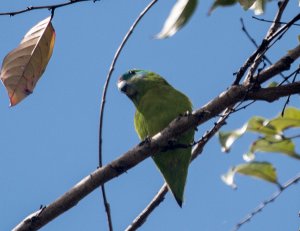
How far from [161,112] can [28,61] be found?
1440mm

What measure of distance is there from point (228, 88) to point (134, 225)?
87 cm

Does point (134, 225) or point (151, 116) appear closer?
point (134, 225)

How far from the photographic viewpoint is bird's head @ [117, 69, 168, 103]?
417 cm

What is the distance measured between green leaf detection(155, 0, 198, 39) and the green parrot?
2022 mm

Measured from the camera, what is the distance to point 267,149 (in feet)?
8.02

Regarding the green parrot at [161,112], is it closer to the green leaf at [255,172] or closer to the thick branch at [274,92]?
the green leaf at [255,172]

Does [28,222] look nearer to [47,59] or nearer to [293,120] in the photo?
[47,59]

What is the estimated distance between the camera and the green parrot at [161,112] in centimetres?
354

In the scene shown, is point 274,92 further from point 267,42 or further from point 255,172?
point 255,172

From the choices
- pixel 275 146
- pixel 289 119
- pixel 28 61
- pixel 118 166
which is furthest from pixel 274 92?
pixel 28 61

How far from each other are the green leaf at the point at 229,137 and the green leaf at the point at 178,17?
54.7 inches

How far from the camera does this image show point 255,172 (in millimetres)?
2539

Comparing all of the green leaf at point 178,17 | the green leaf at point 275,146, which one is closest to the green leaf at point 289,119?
the green leaf at point 275,146

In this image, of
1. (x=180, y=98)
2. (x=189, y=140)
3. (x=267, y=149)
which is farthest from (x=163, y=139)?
(x=180, y=98)
